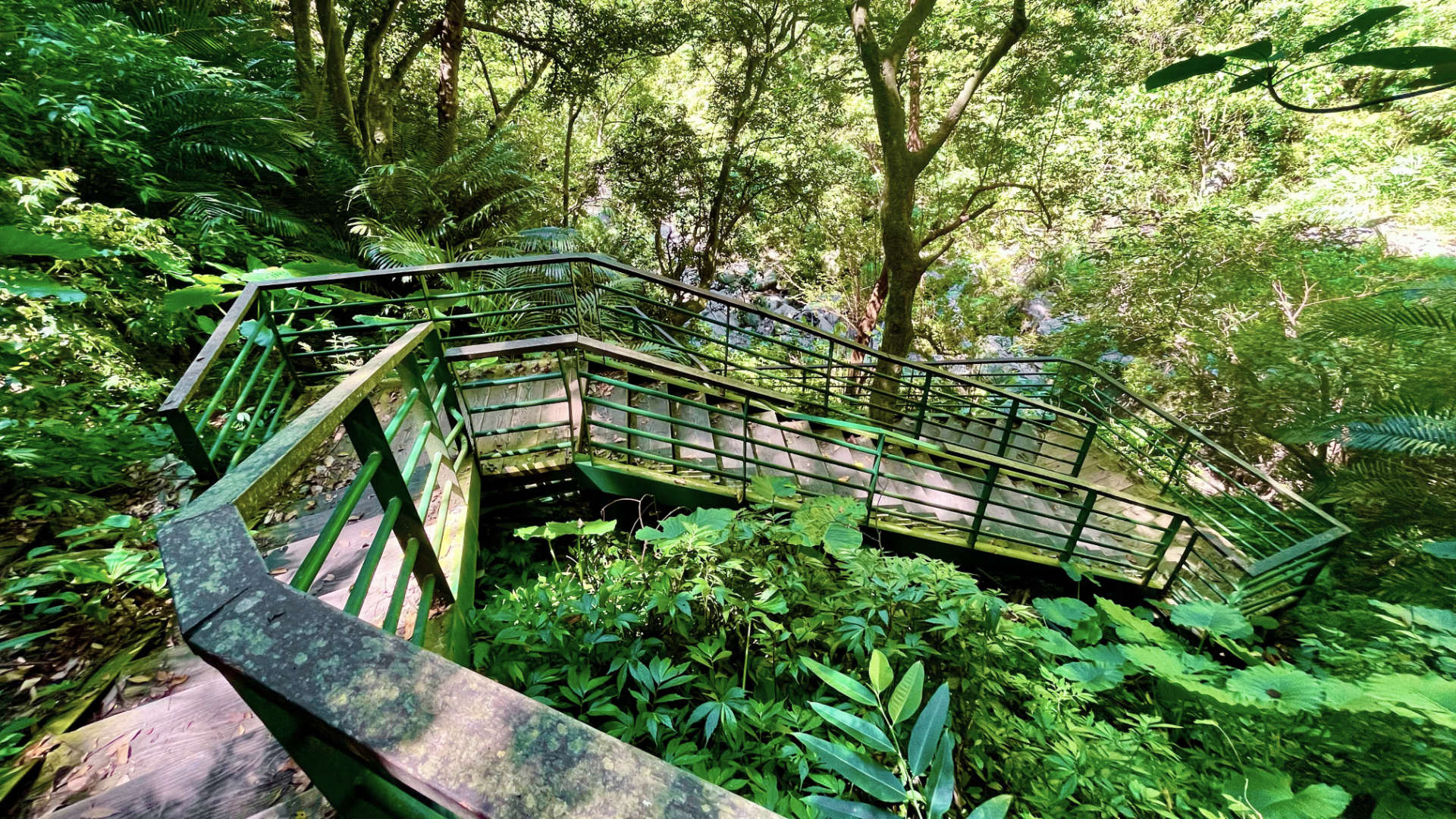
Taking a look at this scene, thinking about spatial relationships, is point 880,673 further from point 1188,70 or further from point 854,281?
point 854,281

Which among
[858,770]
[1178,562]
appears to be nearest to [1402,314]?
[1178,562]

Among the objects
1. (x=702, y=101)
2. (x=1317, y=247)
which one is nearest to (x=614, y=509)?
(x=702, y=101)

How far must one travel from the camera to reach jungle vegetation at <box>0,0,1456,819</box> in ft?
5.79

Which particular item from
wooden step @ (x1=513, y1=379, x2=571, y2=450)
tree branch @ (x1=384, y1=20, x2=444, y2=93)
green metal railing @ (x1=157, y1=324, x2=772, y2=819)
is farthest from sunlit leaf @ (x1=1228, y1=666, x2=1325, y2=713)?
tree branch @ (x1=384, y1=20, x2=444, y2=93)

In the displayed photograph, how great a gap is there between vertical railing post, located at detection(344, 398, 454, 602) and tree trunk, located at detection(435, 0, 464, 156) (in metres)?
7.86

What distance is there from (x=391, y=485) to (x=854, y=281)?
1162 cm

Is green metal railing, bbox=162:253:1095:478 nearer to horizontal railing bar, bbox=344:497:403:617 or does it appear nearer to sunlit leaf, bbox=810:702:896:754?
horizontal railing bar, bbox=344:497:403:617

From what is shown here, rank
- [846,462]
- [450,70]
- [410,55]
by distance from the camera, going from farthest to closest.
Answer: [410,55]
[450,70]
[846,462]

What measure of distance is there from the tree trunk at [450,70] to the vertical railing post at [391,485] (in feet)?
25.8

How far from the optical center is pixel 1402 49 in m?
0.80

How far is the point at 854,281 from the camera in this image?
1219cm

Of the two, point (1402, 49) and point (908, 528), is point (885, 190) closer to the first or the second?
point (908, 528)

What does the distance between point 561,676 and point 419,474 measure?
1669mm

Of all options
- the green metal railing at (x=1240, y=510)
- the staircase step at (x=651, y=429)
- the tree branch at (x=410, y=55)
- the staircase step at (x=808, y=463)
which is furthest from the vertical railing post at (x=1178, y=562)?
the tree branch at (x=410, y=55)
